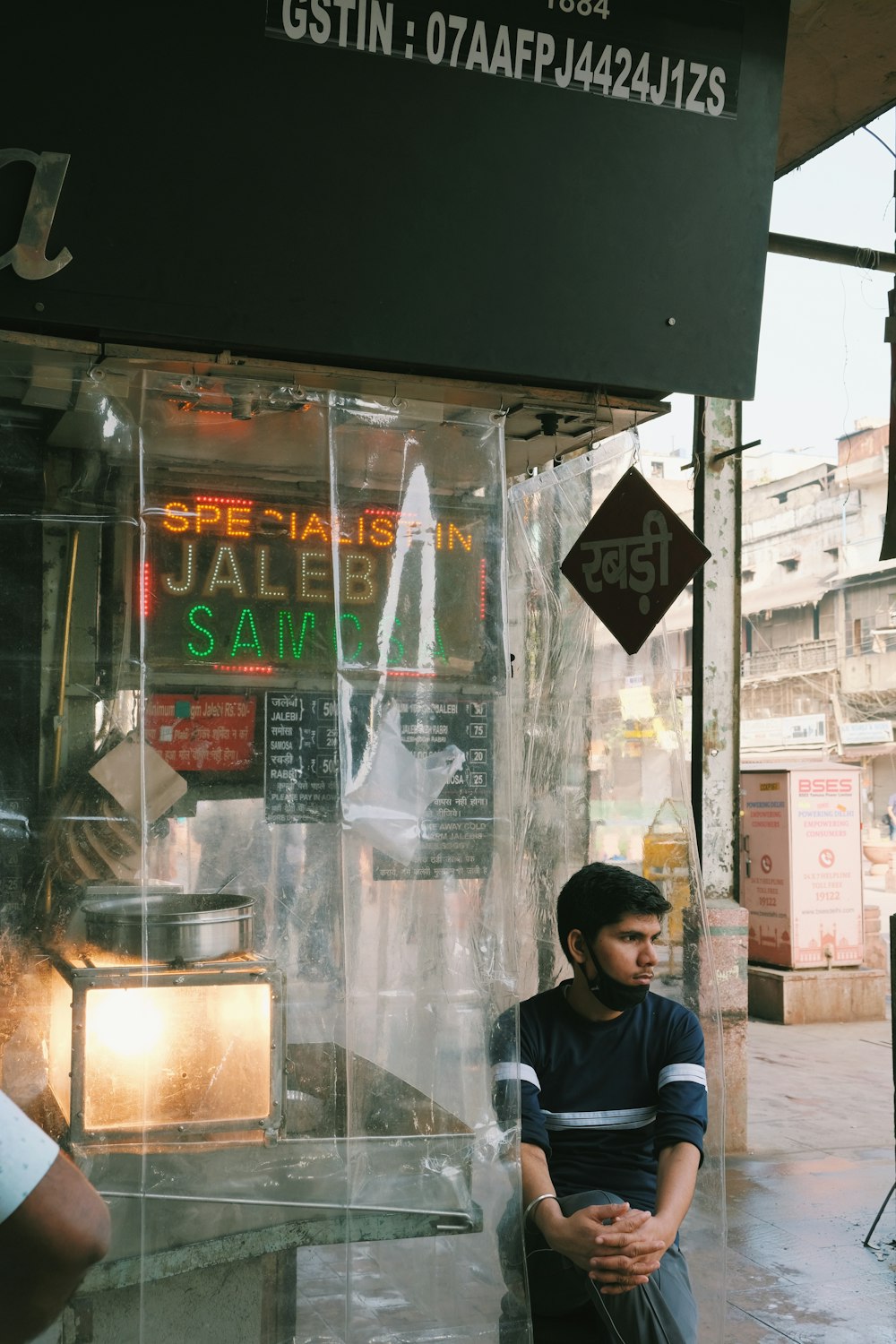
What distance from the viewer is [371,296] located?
3.13m

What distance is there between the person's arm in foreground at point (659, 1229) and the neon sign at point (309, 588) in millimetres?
1311

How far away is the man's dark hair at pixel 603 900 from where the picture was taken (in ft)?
10.3

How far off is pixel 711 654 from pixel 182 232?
4.77 meters

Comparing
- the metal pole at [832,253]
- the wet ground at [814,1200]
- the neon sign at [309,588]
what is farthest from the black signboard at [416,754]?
the metal pole at [832,253]

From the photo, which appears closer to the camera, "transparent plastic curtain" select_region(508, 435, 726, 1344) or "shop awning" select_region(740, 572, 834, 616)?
"transparent plastic curtain" select_region(508, 435, 726, 1344)

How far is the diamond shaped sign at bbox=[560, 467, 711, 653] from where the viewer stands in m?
3.52

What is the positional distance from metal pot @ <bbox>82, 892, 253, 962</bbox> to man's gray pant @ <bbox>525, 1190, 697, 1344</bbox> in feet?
3.40

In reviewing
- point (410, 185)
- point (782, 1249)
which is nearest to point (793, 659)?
point (782, 1249)

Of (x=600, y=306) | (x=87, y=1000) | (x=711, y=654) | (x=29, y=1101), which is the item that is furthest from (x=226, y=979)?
(x=711, y=654)

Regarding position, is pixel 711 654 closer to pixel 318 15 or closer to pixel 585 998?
pixel 585 998

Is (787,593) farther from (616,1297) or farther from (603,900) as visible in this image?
(616,1297)

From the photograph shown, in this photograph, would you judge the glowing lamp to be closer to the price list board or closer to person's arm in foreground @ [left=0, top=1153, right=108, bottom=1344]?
the price list board

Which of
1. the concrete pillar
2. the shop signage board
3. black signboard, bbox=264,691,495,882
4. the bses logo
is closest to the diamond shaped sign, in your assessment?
the shop signage board

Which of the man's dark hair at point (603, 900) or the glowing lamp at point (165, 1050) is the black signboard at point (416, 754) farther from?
the glowing lamp at point (165, 1050)
